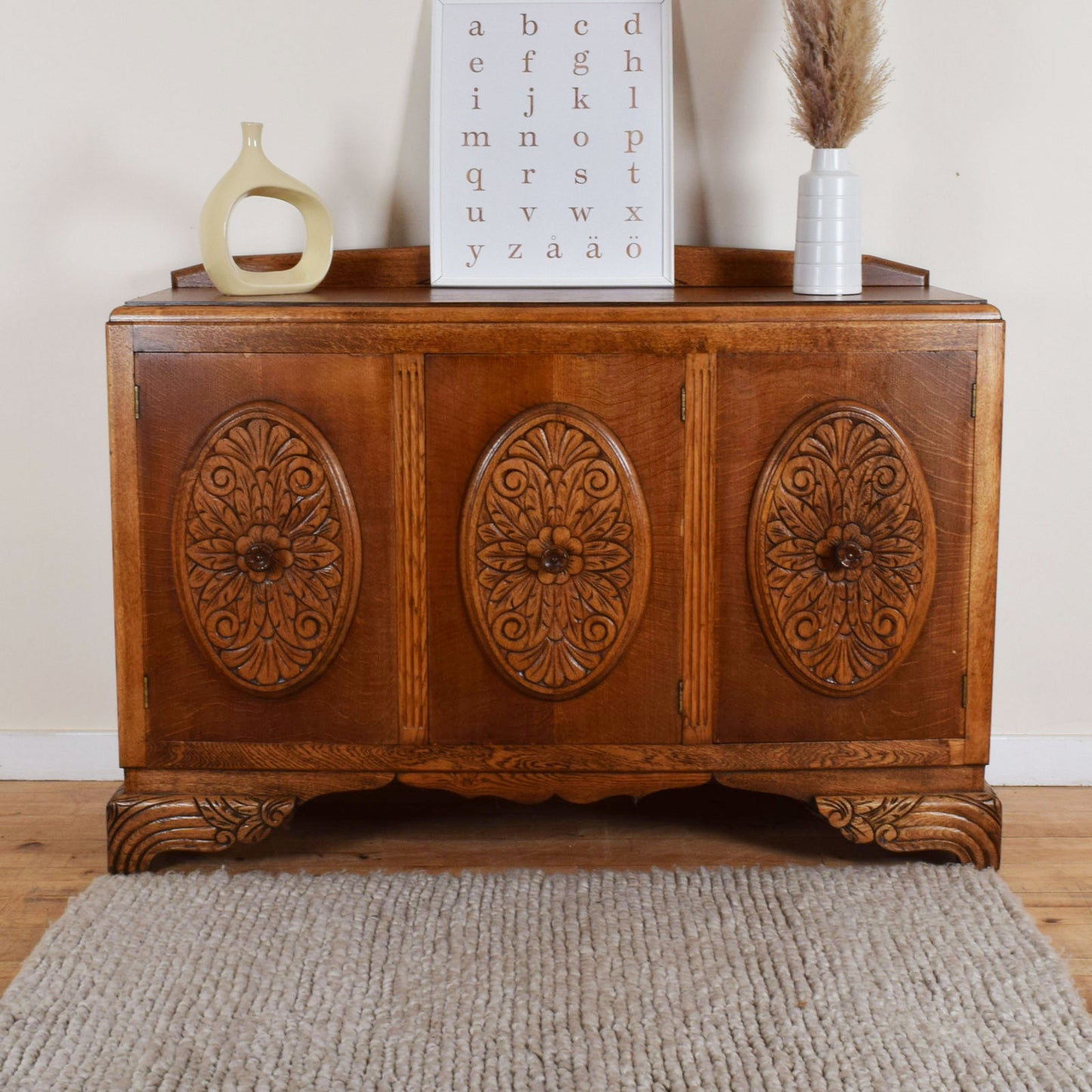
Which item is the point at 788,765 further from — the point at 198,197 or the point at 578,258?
the point at 198,197

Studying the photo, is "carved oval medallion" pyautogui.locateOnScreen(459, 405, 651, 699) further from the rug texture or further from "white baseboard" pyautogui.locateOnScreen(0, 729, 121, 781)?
"white baseboard" pyautogui.locateOnScreen(0, 729, 121, 781)

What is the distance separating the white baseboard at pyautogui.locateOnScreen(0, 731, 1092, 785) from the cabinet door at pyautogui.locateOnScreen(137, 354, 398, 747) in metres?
0.53

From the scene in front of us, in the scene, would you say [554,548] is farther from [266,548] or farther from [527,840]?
[527,840]

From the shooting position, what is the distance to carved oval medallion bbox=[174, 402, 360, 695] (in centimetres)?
171

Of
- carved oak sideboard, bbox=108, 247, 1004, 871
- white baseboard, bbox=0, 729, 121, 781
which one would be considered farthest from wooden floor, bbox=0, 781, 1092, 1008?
carved oak sideboard, bbox=108, 247, 1004, 871

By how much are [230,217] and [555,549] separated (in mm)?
707

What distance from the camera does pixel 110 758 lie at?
2238mm

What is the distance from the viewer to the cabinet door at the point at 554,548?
1.70m

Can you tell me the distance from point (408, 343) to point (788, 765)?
808 mm

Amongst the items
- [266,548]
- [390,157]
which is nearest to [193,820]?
[266,548]

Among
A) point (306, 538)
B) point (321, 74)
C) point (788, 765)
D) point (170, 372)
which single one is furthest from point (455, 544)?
point (321, 74)

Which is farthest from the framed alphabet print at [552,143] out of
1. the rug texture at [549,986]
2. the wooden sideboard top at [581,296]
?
the rug texture at [549,986]

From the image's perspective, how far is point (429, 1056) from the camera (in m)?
1.42

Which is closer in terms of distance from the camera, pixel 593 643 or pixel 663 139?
pixel 593 643
